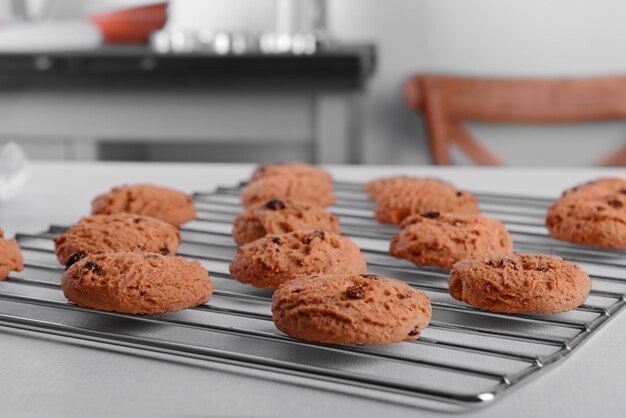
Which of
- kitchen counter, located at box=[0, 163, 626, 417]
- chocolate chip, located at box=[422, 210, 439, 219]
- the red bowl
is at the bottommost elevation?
kitchen counter, located at box=[0, 163, 626, 417]

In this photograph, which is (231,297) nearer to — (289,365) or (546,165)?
(289,365)

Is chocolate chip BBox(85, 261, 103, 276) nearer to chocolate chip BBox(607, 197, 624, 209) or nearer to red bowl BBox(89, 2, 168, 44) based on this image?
chocolate chip BBox(607, 197, 624, 209)

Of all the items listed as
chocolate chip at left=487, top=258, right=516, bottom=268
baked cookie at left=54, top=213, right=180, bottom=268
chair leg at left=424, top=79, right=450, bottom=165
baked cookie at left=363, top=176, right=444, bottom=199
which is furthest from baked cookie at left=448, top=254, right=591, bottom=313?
chair leg at left=424, top=79, right=450, bottom=165

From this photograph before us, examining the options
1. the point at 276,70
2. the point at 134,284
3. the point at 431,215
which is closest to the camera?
the point at 134,284

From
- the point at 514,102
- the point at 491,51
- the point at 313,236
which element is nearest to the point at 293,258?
the point at 313,236

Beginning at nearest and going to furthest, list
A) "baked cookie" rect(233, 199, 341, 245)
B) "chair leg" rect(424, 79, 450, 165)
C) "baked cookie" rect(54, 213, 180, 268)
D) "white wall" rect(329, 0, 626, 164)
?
"baked cookie" rect(54, 213, 180, 268)
"baked cookie" rect(233, 199, 341, 245)
"chair leg" rect(424, 79, 450, 165)
"white wall" rect(329, 0, 626, 164)

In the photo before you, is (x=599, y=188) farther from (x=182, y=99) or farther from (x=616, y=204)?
(x=182, y=99)

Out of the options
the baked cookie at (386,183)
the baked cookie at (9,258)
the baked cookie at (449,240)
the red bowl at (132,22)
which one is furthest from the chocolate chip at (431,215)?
the red bowl at (132,22)
